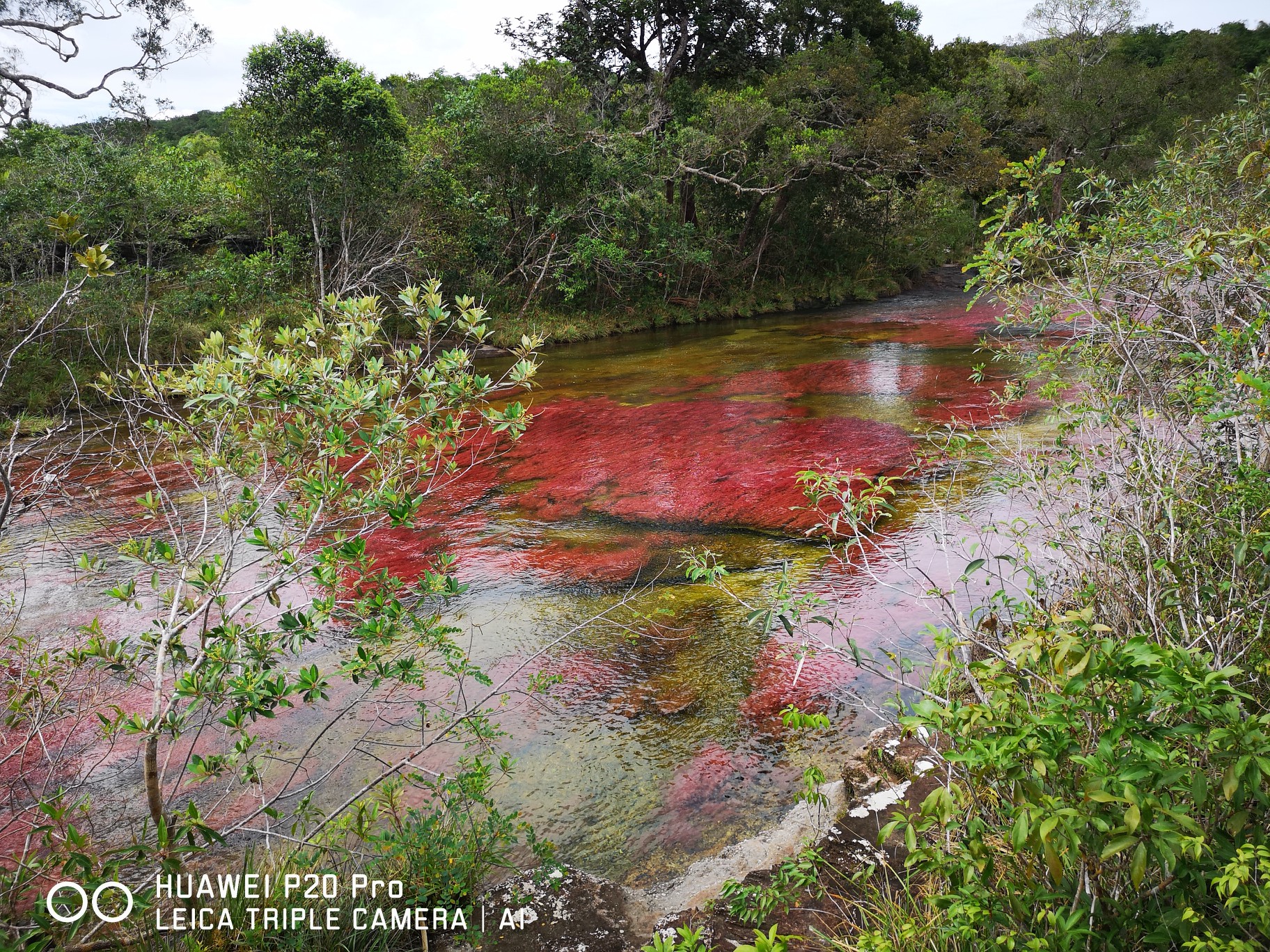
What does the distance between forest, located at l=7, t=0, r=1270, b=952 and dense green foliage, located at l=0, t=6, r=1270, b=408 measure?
0.71 meters

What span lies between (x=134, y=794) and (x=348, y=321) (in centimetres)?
229

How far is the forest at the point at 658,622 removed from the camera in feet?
5.27

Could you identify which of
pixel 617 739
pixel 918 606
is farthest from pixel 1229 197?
pixel 617 739

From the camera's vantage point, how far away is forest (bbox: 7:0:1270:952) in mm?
1606

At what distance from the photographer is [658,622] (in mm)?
4473

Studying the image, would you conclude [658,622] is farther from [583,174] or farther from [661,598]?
[583,174]

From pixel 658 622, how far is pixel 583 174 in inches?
530

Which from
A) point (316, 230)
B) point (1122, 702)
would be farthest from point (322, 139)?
point (1122, 702)

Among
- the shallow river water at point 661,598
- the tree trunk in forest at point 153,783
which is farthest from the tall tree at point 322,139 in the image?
the tree trunk in forest at point 153,783

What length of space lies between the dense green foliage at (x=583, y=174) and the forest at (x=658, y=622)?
0.71 metres

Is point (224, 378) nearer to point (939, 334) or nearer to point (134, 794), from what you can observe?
point (134, 794)

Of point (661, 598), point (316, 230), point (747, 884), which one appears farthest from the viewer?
point (316, 230)

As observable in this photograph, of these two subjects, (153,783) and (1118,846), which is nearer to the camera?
(1118,846)

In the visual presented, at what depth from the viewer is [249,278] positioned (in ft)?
42.3
